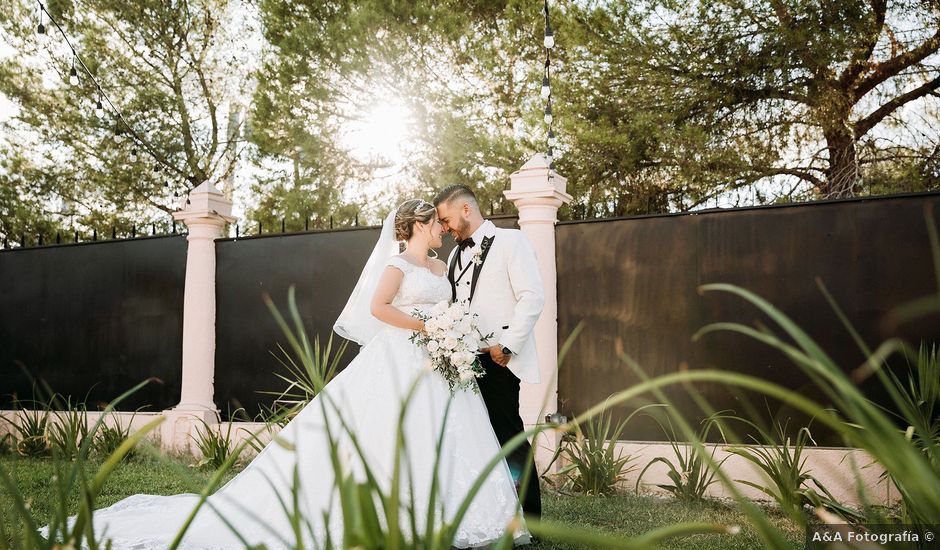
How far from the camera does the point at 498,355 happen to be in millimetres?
3287

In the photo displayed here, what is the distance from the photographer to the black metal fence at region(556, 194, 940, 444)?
451cm

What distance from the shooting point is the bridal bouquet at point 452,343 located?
3014 mm

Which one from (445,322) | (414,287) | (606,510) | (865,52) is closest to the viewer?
(445,322)

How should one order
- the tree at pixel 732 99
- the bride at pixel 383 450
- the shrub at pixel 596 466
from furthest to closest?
the tree at pixel 732 99
the shrub at pixel 596 466
the bride at pixel 383 450

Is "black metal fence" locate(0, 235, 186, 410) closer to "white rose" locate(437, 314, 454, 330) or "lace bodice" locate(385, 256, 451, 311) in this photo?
"lace bodice" locate(385, 256, 451, 311)

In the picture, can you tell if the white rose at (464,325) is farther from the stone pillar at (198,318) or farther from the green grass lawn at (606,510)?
the stone pillar at (198,318)

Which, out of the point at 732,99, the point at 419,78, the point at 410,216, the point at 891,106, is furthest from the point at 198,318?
the point at 891,106

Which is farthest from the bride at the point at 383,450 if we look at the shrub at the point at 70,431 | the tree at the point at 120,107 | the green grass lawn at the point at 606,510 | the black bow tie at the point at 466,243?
the tree at the point at 120,107

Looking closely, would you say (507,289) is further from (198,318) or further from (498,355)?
(198,318)

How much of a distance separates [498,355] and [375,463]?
2.38ft

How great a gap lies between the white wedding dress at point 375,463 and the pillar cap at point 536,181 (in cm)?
196

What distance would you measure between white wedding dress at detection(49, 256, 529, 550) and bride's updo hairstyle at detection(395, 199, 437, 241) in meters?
0.21

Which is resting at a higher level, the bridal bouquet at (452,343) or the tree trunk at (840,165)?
the tree trunk at (840,165)

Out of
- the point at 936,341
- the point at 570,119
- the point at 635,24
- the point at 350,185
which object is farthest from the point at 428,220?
the point at 350,185
